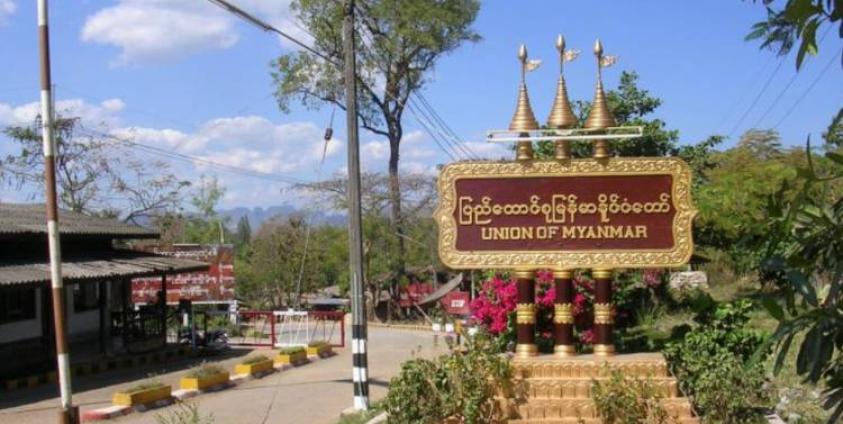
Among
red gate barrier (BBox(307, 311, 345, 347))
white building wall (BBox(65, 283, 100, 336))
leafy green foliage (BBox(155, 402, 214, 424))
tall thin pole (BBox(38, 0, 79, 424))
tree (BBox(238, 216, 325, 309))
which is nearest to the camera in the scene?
leafy green foliage (BBox(155, 402, 214, 424))

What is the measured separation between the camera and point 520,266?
10109 millimetres

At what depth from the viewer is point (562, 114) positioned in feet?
33.1

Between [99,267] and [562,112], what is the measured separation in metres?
13.2

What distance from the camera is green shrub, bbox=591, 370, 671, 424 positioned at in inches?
351

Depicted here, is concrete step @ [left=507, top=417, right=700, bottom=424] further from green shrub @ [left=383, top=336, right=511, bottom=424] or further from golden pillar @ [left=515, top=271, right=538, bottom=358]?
golden pillar @ [left=515, top=271, right=538, bottom=358]

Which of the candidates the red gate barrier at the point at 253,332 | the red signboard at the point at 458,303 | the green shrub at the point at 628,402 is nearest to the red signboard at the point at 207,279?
the red gate barrier at the point at 253,332

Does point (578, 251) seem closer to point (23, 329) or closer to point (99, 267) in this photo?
point (99, 267)

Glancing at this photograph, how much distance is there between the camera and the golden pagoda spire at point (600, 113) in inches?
392

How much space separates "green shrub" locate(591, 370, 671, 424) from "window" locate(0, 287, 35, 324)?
13.8 m

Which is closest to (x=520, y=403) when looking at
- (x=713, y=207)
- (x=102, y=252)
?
(x=713, y=207)

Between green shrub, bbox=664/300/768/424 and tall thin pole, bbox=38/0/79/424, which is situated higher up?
tall thin pole, bbox=38/0/79/424

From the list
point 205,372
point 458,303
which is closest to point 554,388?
point 205,372

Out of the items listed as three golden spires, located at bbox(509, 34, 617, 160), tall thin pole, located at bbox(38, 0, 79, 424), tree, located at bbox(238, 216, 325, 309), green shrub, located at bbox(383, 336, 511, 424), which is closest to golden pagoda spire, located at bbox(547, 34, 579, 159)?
three golden spires, located at bbox(509, 34, 617, 160)

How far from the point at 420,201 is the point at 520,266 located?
3018 centimetres
